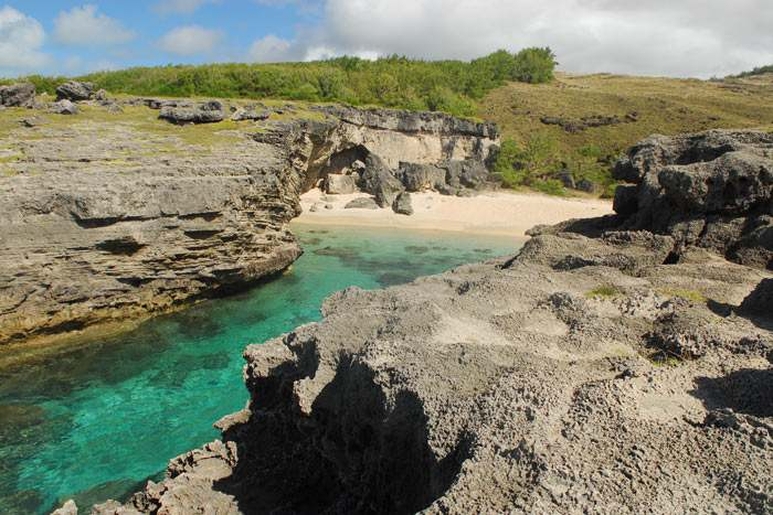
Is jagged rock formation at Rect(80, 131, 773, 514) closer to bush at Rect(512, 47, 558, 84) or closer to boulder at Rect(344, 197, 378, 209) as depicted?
boulder at Rect(344, 197, 378, 209)

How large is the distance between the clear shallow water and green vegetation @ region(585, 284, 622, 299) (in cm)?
963

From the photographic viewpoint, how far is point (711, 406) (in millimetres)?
5809

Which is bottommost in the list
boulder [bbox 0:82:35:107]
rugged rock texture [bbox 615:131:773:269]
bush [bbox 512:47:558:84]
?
rugged rock texture [bbox 615:131:773:269]

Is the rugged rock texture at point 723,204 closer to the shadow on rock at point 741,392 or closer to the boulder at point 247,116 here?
the shadow on rock at point 741,392

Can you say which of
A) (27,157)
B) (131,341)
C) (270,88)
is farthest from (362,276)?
(270,88)

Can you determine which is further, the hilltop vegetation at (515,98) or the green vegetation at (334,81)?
the hilltop vegetation at (515,98)

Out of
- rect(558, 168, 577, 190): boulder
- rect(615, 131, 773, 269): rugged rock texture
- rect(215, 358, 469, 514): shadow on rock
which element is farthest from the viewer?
rect(558, 168, 577, 190): boulder

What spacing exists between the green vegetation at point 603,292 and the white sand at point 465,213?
3220 centimetres

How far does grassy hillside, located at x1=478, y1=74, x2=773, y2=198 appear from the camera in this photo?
62312mm

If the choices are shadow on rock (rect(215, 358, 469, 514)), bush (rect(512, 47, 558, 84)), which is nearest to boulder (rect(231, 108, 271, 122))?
shadow on rock (rect(215, 358, 469, 514))

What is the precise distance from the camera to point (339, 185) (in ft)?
162

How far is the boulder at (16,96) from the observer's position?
25.6 m

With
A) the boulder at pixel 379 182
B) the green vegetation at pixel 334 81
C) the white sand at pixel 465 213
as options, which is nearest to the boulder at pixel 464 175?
the white sand at pixel 465 213

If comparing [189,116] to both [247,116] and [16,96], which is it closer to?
[247,116]
